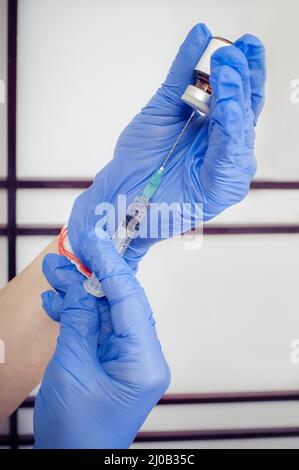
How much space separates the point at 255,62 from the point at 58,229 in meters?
0.82

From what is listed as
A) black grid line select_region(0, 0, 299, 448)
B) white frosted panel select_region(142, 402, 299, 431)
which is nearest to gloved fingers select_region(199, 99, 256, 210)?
black grid line select_region(0, 0, 299, 448)

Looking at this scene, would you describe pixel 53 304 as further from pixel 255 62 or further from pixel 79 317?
pixel 255 62

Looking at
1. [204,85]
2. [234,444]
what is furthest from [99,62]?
[234,444]

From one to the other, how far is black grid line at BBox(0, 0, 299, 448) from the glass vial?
61 centimetres

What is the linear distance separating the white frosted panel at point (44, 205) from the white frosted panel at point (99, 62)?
64mm

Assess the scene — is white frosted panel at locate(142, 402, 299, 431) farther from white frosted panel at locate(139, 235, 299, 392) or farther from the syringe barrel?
the syringe barrel

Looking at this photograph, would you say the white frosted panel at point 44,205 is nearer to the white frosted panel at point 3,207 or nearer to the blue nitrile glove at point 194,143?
the white frosted panel at point 3,207

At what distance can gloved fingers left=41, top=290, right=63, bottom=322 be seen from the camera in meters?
0.88

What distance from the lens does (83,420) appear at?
740mm

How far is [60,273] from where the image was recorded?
0.89m

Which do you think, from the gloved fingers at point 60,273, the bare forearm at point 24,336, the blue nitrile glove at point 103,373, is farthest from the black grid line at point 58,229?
the blue nitrile glove at point 103,373

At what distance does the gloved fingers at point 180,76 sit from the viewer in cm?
84
